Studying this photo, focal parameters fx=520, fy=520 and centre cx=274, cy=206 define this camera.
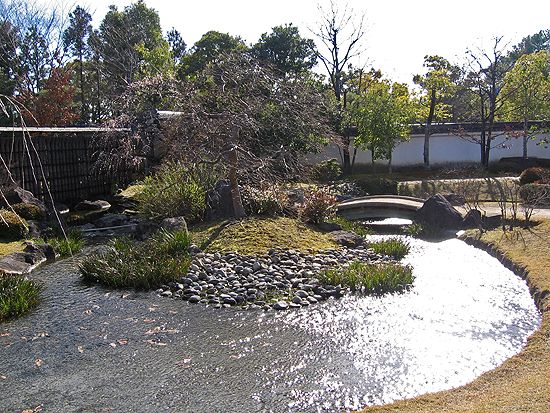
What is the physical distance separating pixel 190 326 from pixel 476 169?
59.0 feet

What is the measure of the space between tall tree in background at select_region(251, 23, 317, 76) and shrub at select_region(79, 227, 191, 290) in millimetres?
21607

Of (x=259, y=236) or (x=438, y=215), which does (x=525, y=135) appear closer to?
(x=438, y=215)

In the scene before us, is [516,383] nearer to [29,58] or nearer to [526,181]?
[526,181]

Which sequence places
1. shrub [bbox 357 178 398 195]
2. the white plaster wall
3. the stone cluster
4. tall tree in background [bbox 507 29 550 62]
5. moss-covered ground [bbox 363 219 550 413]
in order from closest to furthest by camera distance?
moss-covered ground [bbox 363 219 550 413], the stone cluster, shrub [bbox 357 178 398 195], the white plaster wall, tall tree in background [bbox 507 29 550 62]

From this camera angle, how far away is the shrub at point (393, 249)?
10523mm

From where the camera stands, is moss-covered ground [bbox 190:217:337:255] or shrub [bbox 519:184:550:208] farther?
shrub [bbox 519:184:550:208]

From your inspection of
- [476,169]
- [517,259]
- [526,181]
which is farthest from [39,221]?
[476,169]

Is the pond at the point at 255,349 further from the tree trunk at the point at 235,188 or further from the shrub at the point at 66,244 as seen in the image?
the tree trunk at the point at 235,188

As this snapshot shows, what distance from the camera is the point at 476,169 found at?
71.8 feet

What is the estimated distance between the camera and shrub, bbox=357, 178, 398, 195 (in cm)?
1856

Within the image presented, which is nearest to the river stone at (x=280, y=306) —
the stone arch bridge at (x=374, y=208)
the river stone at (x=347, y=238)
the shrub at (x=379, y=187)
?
the river stone at (x=347, y=238)

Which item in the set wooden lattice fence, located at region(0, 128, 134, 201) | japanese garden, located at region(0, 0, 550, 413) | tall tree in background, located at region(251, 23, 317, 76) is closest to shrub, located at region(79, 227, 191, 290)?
japanese garden, located at region(0, 0, 550, 413)

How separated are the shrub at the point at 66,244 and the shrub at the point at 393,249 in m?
6.15

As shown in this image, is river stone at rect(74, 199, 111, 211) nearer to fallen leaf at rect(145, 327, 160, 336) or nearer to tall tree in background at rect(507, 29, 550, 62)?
fallen leaf at rect(145, 327, 160, 336)
